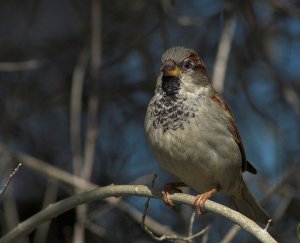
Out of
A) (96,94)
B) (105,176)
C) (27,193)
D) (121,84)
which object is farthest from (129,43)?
(27,193)

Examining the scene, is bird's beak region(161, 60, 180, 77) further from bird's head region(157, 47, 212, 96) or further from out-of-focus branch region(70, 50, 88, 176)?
out-of-focus branch region(70, 50, 88, 176)

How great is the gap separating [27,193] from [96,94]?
1.06 m

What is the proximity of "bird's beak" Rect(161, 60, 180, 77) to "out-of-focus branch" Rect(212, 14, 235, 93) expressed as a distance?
87 cm

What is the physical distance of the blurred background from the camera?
529 cm

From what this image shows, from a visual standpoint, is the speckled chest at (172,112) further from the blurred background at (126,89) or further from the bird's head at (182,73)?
the blurred background at (126,89)

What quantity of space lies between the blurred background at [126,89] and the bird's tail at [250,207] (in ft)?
3.35

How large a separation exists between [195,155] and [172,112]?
26 centimetres

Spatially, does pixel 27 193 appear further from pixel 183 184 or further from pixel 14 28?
pixel 183 184

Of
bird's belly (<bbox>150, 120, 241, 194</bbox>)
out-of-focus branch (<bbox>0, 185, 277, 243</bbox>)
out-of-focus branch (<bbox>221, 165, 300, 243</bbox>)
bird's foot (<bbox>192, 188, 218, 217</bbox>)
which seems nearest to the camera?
out-of-focus branch (<bbox>0, 185, 277, 243</bbox>)

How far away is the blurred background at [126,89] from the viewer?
5.29 m

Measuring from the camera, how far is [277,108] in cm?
570

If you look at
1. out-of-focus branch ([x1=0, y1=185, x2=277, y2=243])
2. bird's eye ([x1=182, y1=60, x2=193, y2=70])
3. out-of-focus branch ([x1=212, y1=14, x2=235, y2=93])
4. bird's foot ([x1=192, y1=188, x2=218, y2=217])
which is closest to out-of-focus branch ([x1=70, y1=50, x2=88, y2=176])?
out-of-focus branch ([x1=212, y1=14, x2=235, y2=93])

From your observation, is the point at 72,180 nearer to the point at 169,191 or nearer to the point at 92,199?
the point at 169,191

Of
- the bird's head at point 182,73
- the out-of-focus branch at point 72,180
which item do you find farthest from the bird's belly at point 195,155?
the out-of-focus branch at point 72,180
